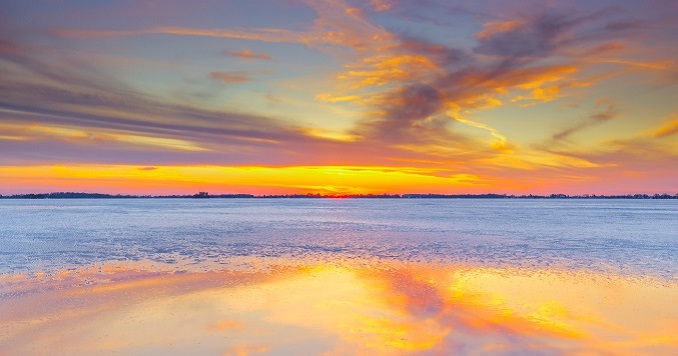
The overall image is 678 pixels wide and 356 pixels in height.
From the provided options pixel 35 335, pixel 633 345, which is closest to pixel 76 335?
pixel 35 335

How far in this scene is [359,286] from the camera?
13.7 metres

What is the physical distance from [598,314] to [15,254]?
2162 centimetres

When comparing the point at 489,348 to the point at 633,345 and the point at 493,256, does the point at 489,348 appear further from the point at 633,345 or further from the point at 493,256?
the point at 493,256

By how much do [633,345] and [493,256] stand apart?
39.5 ft

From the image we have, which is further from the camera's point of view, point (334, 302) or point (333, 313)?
point (334, 302)

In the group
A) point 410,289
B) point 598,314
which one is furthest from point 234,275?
point 598,314

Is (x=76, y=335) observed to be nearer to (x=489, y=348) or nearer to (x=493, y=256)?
(x=489, y=348)

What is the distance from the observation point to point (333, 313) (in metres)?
10.6

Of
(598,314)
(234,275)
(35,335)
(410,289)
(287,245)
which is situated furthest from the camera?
(287,245)

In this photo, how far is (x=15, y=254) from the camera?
65.3 feet

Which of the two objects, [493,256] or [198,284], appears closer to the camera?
[198,284]

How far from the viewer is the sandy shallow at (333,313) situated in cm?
833

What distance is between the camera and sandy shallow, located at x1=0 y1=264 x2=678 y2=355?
8328mm

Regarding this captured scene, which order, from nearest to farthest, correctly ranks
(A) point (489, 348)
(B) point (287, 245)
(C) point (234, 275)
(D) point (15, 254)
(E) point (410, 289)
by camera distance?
(A) point (489, 348) < (E) point (410, 289) < (C) point (234, 275) < (D) point (15, 254) < (B) point (287, 245)
